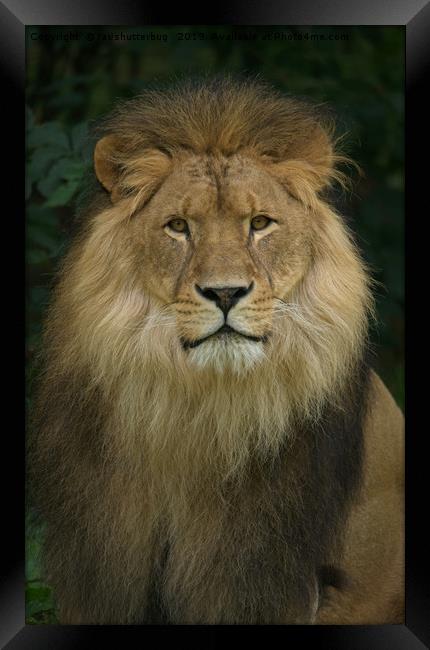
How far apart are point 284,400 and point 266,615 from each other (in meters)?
0.62

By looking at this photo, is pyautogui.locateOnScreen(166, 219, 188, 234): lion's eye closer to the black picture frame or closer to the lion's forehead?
the lion's forehead

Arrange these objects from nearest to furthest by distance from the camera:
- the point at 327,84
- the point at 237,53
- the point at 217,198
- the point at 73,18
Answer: the point at 217,198, the point at 73,18, the point at 237,53, the point at 327,84

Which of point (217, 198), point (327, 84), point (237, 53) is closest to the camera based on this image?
point (217, 198)

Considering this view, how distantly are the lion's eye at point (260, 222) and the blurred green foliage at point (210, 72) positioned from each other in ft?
1.08

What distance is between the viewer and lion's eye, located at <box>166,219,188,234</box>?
2.99 metres

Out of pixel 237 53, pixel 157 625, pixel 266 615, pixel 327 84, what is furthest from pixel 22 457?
pixel 327 84

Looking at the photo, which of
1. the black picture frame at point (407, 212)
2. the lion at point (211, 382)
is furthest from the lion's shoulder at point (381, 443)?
the black picture frame at point (407, 212)

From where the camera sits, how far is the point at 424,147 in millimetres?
3236

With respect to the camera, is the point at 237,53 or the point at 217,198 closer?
the point at 217,198

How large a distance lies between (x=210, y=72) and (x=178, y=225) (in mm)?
664

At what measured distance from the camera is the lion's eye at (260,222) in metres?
3.00

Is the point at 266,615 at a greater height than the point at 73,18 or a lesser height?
lesser

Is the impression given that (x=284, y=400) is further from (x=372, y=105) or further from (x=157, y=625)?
(x=372, y=105)

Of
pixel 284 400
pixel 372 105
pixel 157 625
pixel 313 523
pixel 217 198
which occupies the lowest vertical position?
pixel 157 625
